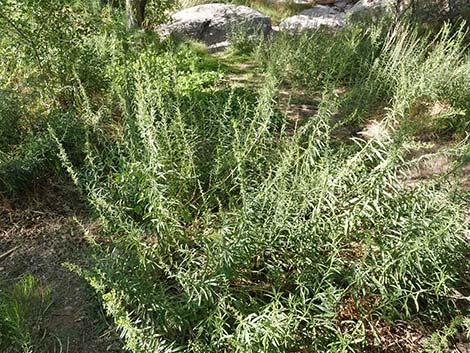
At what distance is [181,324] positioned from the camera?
1.90 m

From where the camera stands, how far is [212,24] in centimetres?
699

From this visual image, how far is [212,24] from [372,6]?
3.54m

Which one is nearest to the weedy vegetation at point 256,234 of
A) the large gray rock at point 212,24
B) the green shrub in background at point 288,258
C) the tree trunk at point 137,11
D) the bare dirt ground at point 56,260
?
the green shrub in background at point 288,258

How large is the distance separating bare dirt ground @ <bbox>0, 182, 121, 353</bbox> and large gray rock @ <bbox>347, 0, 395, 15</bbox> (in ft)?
17.4

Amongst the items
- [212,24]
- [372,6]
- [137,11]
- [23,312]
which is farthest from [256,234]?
[372,6]

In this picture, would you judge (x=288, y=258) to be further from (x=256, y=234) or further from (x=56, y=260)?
(x=56, y=260)

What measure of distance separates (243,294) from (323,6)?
10.8 m

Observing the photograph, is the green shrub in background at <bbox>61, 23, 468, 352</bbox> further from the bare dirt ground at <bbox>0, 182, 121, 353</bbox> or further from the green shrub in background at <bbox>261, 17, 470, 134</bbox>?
the green shrub in background at <bbox>261, 17, 470, 134</bbox>

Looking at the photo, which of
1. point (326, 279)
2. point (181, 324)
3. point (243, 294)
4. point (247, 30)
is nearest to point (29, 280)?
point (181, 324)

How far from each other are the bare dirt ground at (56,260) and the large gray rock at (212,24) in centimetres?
449

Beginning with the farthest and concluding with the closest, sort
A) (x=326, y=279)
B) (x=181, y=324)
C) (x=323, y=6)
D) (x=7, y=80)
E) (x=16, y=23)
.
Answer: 1. (x=323, y=6)
2. (x=7, y=80)
3. (x=16, y=23)
4. (x=326, y=279)
5. (x=181, y=324)

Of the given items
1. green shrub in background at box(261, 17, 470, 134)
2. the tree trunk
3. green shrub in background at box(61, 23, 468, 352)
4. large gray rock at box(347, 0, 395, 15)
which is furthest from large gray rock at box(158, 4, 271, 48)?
green shrub in background at box(61, 23, 468, 352)

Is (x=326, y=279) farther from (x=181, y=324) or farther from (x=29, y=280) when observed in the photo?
(x=29, y=280)

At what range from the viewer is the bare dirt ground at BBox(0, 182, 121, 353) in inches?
83.0
